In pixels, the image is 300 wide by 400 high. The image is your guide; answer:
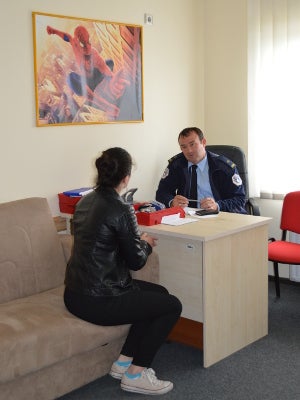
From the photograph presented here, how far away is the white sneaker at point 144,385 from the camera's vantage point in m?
3.02

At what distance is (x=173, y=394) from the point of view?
3.04 m

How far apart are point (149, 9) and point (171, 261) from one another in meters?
2.13

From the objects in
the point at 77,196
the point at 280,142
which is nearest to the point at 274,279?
the point at 280,142

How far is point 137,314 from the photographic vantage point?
117 inches

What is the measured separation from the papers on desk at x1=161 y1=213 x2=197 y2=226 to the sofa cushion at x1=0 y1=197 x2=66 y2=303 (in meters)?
0.66

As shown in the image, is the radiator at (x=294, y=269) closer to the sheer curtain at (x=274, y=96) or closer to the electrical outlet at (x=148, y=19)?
the sheer curtain at (x=274, y=96)

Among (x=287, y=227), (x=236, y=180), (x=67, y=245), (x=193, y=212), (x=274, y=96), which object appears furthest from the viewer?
(x=274, y=96)

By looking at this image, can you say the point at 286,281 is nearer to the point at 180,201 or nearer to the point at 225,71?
the point at 180,201

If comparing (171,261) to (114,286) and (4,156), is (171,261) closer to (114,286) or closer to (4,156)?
(114,286)

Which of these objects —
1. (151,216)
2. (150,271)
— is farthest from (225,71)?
(150,271)

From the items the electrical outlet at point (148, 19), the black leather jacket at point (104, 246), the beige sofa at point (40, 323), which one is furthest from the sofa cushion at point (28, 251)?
the electrical outlet at point (148, 19)

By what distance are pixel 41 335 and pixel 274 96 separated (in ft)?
9.28

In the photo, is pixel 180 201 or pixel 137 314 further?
pixel 180 201

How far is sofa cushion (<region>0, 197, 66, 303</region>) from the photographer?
10.7 feet
